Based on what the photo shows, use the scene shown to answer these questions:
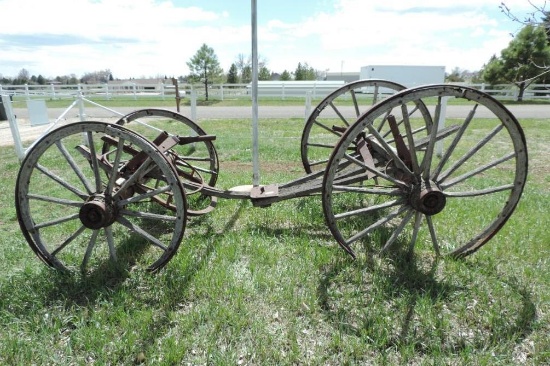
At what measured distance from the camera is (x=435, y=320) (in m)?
2.74

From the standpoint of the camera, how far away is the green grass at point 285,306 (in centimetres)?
251

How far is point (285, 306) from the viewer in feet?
9.64

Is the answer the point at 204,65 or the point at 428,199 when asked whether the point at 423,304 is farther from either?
the point at 204,65

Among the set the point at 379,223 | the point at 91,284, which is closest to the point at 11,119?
the point at 91,284

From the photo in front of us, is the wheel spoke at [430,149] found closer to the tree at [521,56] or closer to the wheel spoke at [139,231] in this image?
Answer: the wheel spoke at [139,231]

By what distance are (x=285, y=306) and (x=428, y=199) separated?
1.49 metres

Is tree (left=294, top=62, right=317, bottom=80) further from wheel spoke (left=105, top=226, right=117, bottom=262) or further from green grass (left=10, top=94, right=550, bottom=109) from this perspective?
wheel spoke (left=105, top=226, right=117, bottom=262)

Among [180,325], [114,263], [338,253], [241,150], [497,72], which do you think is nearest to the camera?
[180,325]

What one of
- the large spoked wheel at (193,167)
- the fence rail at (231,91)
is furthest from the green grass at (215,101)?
the large spoked wheel at (193,167)

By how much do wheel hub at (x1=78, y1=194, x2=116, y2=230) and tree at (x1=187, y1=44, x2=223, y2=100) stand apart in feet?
70.7

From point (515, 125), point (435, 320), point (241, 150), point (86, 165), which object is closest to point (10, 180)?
point (86, 165)

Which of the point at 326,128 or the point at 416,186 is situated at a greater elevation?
the point at 326,128

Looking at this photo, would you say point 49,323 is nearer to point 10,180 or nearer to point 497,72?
point 10,180

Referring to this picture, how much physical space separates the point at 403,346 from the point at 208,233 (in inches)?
91.5
